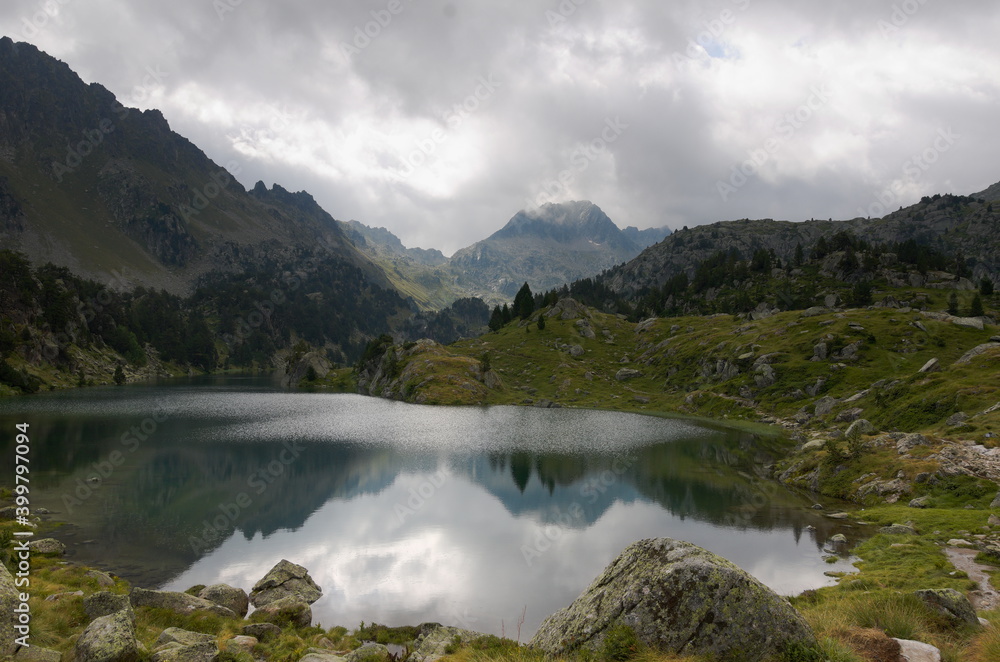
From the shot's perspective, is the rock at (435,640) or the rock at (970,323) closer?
the rock at (435,640)

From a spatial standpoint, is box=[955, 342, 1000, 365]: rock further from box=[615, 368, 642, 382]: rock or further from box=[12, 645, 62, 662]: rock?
box=[12, 645, 62, 662]: rock

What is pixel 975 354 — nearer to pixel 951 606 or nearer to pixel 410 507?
pixel 951 606

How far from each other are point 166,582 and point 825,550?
41.6m

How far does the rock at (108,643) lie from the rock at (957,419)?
225 ft

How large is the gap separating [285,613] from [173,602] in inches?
199

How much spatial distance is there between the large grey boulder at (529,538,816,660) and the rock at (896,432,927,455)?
49.2 m

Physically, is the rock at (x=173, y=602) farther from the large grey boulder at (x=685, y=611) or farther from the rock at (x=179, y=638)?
the large grey boulder at (x=685, y=611)

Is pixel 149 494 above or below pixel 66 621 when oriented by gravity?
below

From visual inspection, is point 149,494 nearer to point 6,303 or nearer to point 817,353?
point 817,353

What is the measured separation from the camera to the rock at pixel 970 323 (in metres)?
103

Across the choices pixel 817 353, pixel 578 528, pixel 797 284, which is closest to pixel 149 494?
pixel 578 528

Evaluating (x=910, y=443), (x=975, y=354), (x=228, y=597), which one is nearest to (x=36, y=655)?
(x=228, y=597)

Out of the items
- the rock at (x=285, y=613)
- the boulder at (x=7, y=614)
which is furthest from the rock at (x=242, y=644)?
the boulder at (x=7, y=614)

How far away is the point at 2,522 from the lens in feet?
104
